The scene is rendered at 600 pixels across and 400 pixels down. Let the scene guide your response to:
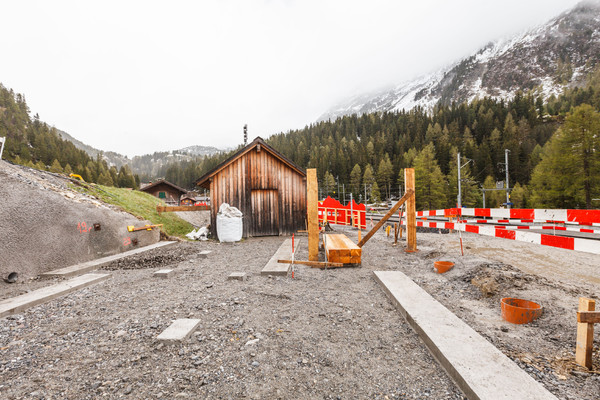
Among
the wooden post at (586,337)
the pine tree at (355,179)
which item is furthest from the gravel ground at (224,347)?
the pine tree at (355,179)

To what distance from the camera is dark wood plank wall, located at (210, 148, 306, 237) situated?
546 inches

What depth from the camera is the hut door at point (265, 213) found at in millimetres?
14227

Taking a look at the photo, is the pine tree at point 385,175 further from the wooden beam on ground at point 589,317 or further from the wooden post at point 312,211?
the wooden beam on ground at point 589,317

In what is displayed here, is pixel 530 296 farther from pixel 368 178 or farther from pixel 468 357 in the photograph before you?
pixel 368 178

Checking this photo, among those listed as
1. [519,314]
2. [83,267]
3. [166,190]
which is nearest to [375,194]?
[166,190]

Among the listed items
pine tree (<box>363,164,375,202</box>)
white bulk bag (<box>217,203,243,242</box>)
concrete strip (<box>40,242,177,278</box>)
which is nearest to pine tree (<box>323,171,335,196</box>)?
pine tree (<box>363,164,375,202</box>)

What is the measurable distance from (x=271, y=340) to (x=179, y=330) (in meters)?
1.23

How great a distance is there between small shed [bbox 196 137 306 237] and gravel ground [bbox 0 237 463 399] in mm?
8540

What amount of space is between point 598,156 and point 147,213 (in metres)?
42.6

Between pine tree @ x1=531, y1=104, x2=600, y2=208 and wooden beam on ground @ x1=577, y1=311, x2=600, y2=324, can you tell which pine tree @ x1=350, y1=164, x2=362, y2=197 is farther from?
wooden beam on ground @ x1=577, y1=311, x2=600, y2=324

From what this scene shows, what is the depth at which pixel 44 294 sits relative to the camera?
5012 mm

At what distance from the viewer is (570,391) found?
230 cm

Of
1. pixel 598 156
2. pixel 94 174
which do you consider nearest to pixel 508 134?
pixel 598 156

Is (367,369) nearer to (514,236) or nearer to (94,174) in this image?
(514,236)
